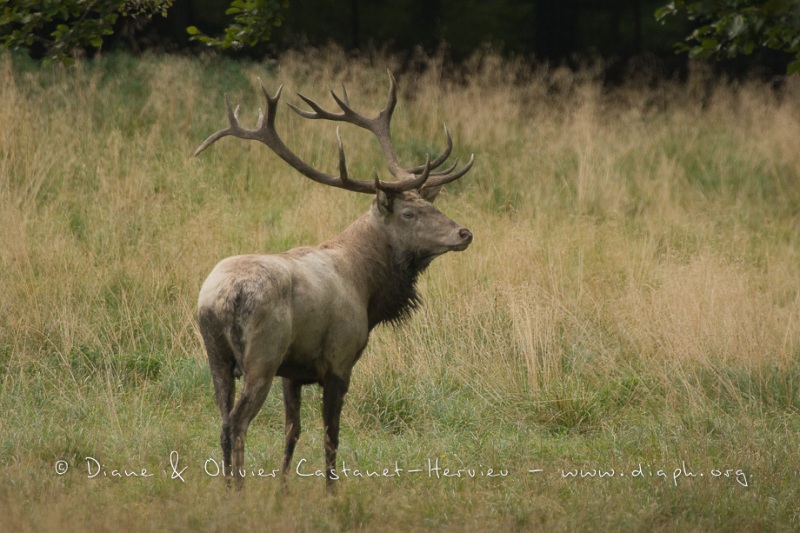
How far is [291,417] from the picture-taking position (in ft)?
17.7

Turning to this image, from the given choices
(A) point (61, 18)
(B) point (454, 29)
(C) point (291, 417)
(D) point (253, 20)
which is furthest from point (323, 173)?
(B) point (454, 29)

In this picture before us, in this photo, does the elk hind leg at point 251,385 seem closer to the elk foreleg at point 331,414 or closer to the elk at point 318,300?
the elk at point 318,300

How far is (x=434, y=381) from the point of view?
7000 mm

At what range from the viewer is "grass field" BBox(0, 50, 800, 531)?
202 inches

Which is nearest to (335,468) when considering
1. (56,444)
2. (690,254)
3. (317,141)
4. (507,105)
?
(56,444)

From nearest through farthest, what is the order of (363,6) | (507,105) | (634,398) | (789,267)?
(634,398) → (789,267) → (507,105) → (363,6)

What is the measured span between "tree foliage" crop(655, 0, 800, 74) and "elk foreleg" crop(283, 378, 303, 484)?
2609 mm

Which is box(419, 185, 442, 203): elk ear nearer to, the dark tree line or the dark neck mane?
the dark neck mane

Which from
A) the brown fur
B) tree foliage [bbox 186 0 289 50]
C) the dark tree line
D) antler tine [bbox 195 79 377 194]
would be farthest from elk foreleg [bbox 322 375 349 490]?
the dark tree line

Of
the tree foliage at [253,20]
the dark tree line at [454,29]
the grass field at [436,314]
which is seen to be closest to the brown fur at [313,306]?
the grass field at [436,314]

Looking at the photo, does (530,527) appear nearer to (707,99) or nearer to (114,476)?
(114,476)

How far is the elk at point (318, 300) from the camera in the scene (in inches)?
184

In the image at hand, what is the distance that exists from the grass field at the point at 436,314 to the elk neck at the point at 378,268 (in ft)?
2.61

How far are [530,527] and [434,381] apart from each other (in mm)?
2253
